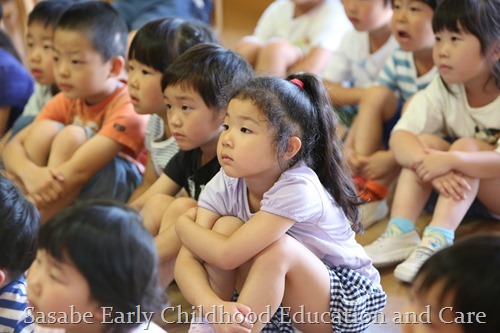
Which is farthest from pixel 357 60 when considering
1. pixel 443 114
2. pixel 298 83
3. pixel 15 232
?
pixel 15 232

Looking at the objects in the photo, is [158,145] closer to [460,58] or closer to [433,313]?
[460,58]

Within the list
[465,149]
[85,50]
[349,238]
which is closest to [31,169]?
[85,50]

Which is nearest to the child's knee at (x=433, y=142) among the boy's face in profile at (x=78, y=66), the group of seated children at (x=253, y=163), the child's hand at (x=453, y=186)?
the group of seated children at (x=253, y=163)

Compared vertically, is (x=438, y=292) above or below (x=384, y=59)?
above

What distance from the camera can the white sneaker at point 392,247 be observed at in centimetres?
181

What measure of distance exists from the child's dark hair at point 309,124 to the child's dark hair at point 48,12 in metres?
1.10

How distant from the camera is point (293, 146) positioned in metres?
1.43

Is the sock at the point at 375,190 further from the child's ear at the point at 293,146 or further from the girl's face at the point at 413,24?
the child's ear at the point at 293,146

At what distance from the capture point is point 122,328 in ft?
3.66

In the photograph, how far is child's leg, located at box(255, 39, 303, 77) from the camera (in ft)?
8.10

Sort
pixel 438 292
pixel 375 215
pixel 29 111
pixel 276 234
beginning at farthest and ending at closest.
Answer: pixel 29 111 < pixel 375 215 < pixel 276 234 < pixel 438 292

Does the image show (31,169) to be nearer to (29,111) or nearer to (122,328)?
(29,111)

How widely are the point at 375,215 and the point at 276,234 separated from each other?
2.44ft

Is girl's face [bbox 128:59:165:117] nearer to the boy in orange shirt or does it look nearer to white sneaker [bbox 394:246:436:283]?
the boy in orange shirt
